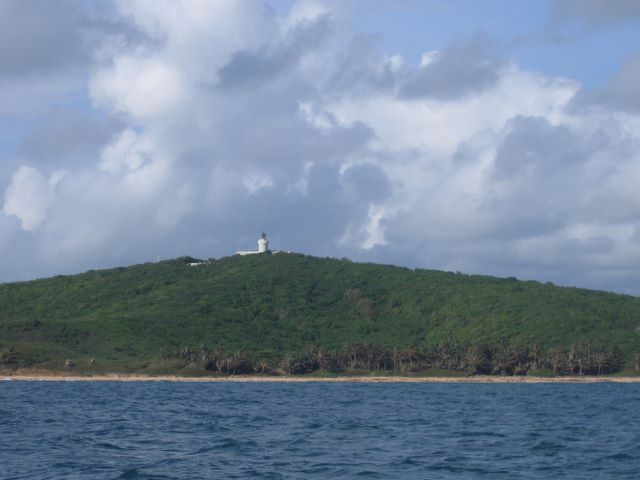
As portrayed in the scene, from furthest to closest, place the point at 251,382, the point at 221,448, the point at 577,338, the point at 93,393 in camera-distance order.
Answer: the point at 577,338 < the point at 251,382 < the point at 93,393 < the point at 221,448

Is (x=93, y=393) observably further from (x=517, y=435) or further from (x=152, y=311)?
(x=152, y=311)

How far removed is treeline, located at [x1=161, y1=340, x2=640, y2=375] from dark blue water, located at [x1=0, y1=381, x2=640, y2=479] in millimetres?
67385

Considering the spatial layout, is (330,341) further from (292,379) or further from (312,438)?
(312,438)

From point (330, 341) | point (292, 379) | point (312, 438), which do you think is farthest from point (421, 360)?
point (312, 438)

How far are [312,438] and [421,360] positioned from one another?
4455 inches

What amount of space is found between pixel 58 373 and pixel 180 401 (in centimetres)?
6462

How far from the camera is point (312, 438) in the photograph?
55500mm

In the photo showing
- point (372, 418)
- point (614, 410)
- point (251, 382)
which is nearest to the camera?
point (372, 418)

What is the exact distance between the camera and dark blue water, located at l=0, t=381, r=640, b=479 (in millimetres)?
43125

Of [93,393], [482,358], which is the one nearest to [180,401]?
[93,393]

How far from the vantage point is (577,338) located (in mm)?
176750

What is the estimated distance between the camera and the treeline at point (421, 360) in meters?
160

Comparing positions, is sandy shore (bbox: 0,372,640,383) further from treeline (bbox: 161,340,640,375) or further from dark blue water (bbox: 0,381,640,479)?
dark blue water (bbox: 0,381,640,479)

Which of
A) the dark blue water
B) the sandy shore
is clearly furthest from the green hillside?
the dark blue water
